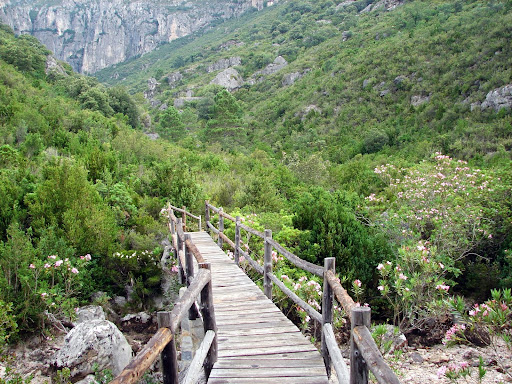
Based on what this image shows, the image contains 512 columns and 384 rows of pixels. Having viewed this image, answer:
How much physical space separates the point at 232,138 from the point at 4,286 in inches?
1319

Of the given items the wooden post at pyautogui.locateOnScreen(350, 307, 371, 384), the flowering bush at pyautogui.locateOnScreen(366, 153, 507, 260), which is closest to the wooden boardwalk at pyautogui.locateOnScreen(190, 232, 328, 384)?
the wooden post at pyautogui.locateOnScreen(350, 307, 371, 384)

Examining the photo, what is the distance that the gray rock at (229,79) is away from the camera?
73.4m

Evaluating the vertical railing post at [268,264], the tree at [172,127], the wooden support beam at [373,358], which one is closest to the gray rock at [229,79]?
the tree at [172,127]

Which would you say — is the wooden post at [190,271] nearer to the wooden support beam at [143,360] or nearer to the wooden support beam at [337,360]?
the wooden support beam at [337,360]

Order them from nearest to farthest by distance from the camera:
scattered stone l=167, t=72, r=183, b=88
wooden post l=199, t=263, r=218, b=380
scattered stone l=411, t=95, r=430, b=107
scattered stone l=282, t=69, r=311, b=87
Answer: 1. wooden post l=199, t=263, r=218, b=380
2. scattered stone l=411, t=95, r=430, b=107
3. scattered stone l=282, t=69, r=311, b=87
4. scattered stone l=167, t=72, r=183, b=88

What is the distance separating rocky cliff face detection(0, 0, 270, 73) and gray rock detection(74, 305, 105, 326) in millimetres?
133774

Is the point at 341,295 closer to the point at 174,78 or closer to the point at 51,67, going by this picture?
the point at 51,67

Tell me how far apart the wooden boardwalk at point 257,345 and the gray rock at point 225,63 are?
83.4 m

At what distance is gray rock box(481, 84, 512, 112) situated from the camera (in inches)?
898

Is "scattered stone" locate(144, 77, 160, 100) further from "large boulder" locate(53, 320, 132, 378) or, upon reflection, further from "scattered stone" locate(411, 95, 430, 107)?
"large boulder" locate(53, 320, 132, 378)

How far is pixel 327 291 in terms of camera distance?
299cm

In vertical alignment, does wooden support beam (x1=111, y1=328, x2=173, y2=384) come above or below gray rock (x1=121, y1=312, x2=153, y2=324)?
above

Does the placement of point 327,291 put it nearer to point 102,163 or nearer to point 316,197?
point 316,197

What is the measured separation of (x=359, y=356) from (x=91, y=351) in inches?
183
